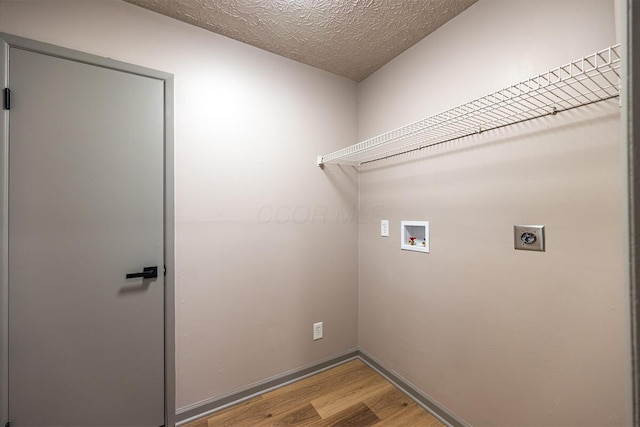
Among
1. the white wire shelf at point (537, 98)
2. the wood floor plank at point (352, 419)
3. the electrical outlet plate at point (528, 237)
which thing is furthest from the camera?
the wood floor plank at point (352, 419)

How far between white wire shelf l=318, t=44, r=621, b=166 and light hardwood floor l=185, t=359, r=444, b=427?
1.60 metres

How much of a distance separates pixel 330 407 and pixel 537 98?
1.97m

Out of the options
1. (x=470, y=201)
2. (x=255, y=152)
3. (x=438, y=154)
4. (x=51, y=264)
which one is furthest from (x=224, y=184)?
(x=470, y=201)

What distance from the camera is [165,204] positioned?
4.79ft

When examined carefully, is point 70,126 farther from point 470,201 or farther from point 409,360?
point 409,360

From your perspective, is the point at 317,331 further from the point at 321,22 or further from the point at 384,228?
the point at 321,22

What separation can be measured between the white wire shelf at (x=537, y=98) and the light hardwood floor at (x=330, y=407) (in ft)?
5.24

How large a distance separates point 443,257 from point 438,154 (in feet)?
2.00

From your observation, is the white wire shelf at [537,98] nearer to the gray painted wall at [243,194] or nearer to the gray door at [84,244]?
the gray painted wall at [243,194]

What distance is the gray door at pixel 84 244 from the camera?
46.3 inches

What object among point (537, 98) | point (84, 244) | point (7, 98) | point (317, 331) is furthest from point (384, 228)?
point (7, 98)

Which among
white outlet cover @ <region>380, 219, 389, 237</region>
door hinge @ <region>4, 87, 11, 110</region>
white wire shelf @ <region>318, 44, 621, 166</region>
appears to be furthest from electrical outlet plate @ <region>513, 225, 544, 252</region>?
door hinge @ <region>4, 87, 11, 110</region>

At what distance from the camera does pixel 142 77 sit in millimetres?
1404

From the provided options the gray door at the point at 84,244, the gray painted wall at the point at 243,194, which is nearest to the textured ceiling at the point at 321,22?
the gray painted wall at the point at 243,194
